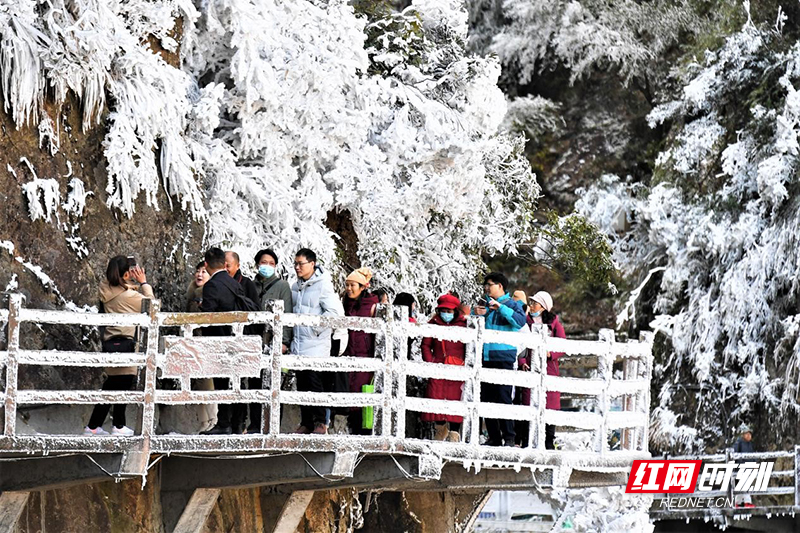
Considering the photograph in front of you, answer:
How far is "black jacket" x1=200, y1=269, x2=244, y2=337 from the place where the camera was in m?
12.9

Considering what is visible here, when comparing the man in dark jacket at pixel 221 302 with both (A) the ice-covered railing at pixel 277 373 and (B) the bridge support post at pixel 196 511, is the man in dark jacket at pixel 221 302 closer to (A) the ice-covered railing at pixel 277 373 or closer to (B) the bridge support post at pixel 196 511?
(A) the ice-covered railing at pixel 277 373

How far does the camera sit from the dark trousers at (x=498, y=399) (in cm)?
1427

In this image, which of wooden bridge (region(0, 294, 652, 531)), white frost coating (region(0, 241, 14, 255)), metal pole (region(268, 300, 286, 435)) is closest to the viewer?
wooden bridge (region(0, 294, 652, 531))

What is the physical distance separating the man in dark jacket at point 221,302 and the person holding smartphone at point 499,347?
8.24 feet

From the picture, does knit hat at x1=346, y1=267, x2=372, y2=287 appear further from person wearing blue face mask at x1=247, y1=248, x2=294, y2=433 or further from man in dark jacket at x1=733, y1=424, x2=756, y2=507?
man in dark jacket at x1=733, y1=424, x2=756, y2=507

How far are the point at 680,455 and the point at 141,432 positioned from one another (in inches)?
702

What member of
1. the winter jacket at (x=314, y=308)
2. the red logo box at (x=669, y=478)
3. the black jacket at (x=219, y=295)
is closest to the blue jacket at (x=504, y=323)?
the winter jacket at (x=314, y=308)

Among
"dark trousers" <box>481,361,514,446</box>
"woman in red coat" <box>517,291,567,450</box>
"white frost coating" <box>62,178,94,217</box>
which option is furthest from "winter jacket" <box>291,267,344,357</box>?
"white frost coating" <box>62,178,94,217</box>

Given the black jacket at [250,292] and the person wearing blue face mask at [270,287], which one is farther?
the person wearing blue face mask at [270,287]

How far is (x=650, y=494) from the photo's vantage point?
2523 centimetres

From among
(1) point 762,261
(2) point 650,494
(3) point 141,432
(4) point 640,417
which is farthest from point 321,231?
(1) point 762,261

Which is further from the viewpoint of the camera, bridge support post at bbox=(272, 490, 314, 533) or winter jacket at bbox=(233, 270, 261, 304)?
bridge support post at bbox=(272, 490, 314, 533)

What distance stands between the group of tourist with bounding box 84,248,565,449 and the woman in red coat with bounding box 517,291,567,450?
0.04ft

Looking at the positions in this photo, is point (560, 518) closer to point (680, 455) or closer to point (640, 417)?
point (680, 455)
